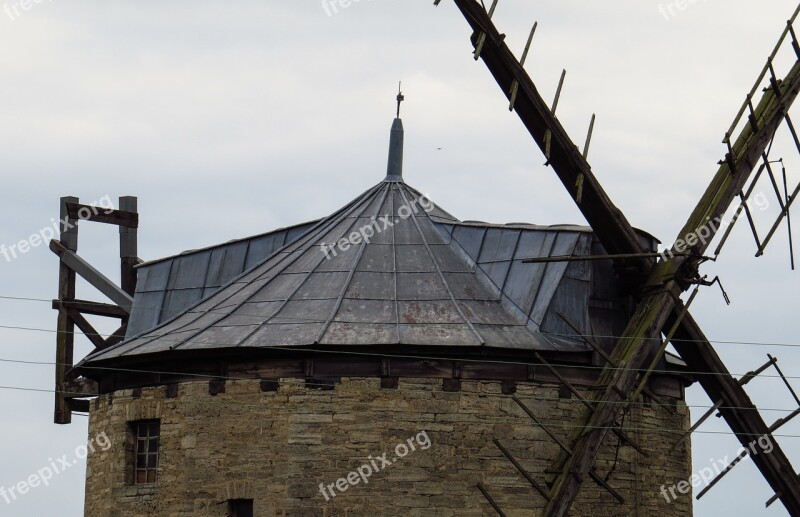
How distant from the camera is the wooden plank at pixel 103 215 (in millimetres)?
32719

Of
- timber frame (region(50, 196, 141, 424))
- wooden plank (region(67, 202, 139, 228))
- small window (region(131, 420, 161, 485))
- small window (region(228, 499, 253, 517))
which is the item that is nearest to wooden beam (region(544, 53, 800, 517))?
small window (region(228, 499, 253, 517))

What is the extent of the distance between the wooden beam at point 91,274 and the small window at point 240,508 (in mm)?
7291

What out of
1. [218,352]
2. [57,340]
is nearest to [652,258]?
[218,352]

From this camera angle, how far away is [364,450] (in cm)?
2583

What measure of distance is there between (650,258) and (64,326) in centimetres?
1106

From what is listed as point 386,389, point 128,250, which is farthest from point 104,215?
point 386,389

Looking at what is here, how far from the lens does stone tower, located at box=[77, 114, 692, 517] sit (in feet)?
84.9

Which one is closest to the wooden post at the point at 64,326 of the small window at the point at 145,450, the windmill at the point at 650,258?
the small window at the point at 145,450

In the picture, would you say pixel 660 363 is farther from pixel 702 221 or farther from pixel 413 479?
pixel 413 479

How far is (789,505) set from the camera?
28469 millimetres

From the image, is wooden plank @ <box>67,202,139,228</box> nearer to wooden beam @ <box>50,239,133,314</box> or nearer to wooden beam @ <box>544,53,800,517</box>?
wooden beam @ <box>50,239,133,314</box>

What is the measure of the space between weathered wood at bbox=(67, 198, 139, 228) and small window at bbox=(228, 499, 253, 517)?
8.56m

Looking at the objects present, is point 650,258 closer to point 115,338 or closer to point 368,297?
point 368,297

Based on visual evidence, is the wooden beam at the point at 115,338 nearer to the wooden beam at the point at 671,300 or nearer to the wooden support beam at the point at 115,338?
the wooden support beam at the point at 115,338
